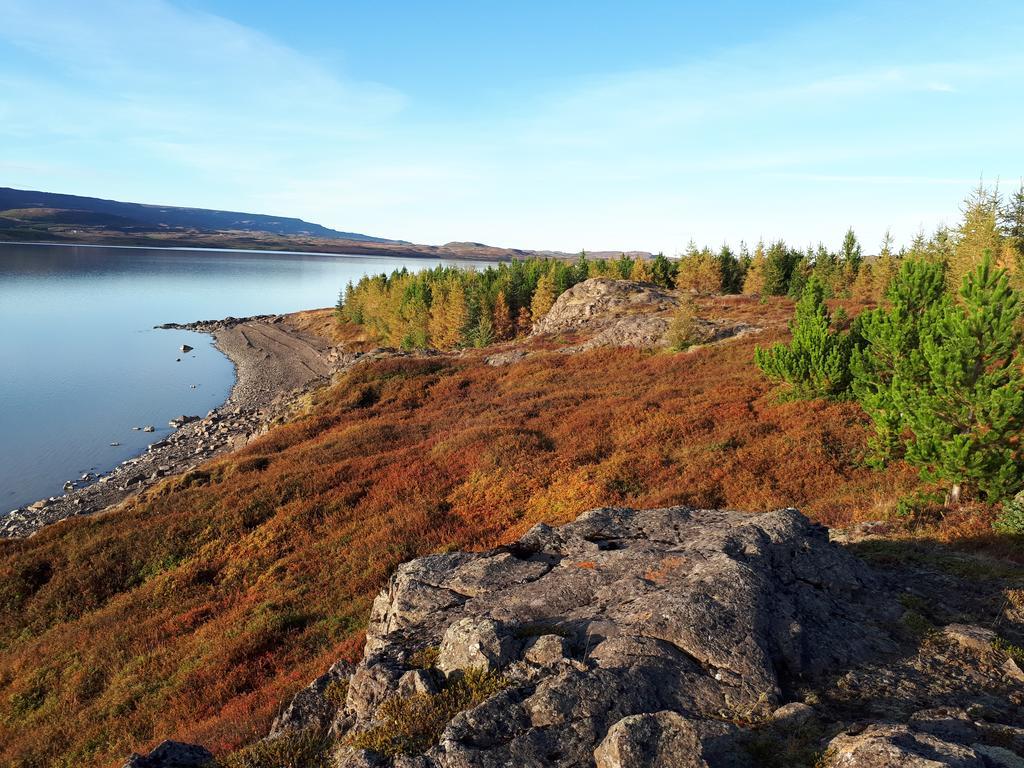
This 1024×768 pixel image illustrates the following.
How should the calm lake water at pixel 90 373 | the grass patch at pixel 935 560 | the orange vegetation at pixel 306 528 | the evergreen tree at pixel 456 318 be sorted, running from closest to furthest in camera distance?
1. the grass patch at pixel 935 560
2. the orange vegetation at pixel 306 528
3. the calm lake water at pixel 90 373
4. the evergreen tree at pixel 456 318

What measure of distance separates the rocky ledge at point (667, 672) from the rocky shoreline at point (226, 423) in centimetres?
3314

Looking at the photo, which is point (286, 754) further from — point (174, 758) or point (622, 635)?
point (622, 635)

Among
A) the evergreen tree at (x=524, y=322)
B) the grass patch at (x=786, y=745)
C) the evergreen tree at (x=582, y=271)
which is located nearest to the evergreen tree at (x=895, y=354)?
A: the grass patch at (x=786, y=745)

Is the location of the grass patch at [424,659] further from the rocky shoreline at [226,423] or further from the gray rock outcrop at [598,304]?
the gray rock outcrop at [598,304]

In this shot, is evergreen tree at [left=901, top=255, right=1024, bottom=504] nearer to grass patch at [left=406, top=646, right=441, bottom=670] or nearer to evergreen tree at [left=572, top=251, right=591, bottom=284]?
grass patch at [left=406, top=646, right=441, bottom=670]

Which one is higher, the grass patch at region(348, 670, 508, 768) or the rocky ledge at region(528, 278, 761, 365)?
the rocky ledge at region(528, 278, 761, 365)

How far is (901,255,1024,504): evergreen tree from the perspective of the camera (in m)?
13.4

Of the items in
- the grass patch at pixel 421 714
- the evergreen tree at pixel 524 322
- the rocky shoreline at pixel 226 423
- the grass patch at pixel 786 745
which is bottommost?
the rocky shoreline at pixel 226 423

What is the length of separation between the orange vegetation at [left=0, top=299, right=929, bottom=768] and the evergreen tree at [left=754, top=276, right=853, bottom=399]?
0.95 meters

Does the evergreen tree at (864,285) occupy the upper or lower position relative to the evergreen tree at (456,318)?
upper

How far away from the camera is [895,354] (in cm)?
1883

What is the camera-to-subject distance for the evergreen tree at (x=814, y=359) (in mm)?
23156

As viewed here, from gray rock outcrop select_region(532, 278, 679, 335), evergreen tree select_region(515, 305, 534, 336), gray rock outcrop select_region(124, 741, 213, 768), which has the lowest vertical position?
gray rock outcrop select_region(124, 741, 213, 768)

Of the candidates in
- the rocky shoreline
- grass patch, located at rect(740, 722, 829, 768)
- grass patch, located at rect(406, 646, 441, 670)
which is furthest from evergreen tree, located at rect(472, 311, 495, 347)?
grass patch, located at rect(740, 722, 829, 768)
